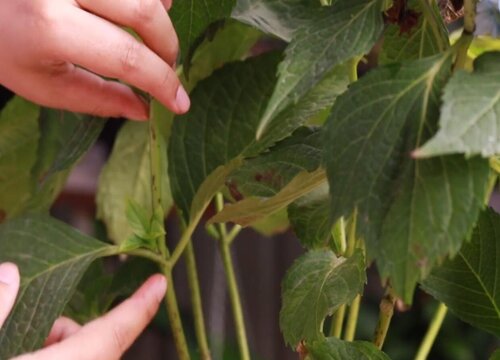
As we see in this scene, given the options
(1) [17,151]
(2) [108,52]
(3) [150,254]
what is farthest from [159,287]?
(1) [17,151]

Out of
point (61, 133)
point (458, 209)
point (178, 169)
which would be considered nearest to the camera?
point (458, 209)

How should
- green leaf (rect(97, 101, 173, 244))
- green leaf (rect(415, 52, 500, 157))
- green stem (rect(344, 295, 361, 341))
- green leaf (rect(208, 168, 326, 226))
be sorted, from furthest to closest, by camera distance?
green leaf (rect(97, 101, 173, 244)), green stem (rect(344, 295, 361, 341)), green leaf (rect(208, 168, 326, 226)), green leaf (rect(415, 52, 500, 157))

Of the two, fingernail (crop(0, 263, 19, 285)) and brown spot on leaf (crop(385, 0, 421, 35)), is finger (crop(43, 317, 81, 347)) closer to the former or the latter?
fingernail (crop(0, 263, 19, 285))

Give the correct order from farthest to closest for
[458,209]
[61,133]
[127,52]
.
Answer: [61,133], [127,52], [458,209]

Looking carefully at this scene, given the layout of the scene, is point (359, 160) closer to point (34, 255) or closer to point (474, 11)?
point (474, 11)

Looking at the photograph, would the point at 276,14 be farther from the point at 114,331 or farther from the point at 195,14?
the point at 114,331

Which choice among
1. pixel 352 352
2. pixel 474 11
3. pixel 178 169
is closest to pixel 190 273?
pixel 178 169

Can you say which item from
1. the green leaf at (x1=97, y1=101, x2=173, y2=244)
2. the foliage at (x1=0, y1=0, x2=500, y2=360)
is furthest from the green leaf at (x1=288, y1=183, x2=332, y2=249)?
the green leaf at (x1=97, y1=101, x2=173, y2=244)
